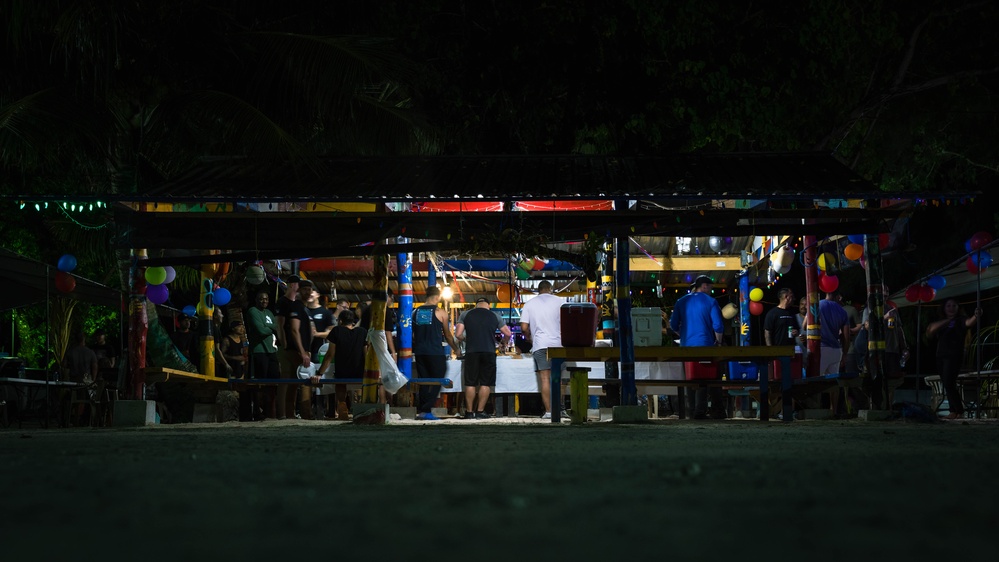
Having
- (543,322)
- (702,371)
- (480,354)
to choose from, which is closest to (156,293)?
(480,354)

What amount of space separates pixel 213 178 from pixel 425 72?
6755 mm

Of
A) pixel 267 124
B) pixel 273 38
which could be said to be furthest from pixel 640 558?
pixel 273 38

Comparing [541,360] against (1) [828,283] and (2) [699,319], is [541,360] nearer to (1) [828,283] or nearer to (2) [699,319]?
(2) [699,319]

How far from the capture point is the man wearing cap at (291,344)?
627 inches

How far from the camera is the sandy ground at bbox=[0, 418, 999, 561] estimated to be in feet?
6.32

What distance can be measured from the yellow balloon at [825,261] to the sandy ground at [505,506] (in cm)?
1111

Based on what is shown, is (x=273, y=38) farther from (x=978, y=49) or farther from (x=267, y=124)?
(x=978, y=49)

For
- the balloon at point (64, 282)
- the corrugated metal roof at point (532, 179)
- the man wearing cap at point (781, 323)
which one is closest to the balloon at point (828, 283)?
the man wearing cap at point (781, 323)

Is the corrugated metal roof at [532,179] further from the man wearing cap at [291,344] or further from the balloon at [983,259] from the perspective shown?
the balloon at [983,259]

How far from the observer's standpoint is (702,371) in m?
14.9

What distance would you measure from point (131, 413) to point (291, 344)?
378cm

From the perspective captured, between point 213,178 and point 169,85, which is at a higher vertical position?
point 169,85

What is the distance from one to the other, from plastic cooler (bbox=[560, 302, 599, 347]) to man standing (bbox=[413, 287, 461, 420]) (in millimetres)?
4109

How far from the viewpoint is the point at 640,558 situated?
177cm
